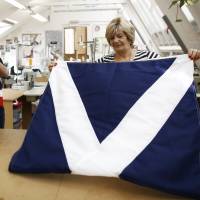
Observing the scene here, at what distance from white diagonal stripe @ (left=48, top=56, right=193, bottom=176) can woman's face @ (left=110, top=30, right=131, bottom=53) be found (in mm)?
483

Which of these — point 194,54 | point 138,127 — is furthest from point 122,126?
point 194,54

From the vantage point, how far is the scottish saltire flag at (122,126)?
156cm

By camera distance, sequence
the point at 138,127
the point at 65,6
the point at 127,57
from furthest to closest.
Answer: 1. the point at 65,6
2. the point at 127,57
3. the point at 138,127

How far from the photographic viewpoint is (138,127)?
1733mm

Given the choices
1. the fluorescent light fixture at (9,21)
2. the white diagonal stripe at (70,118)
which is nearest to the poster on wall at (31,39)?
the fluorescent light fixture at (9,21)

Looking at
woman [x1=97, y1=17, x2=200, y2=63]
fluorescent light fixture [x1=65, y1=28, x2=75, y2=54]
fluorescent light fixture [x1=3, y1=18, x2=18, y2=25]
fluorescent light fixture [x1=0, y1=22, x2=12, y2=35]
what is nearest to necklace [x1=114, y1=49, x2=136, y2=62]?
woman [x1=97, y1=17, x2=200, y2=63]

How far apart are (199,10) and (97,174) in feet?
14.0

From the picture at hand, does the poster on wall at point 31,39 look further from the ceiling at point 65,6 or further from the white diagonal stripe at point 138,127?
the white diagonal stripe at point 138,127

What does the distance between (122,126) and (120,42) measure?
715mm

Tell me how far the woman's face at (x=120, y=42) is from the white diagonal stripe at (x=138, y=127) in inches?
19.0

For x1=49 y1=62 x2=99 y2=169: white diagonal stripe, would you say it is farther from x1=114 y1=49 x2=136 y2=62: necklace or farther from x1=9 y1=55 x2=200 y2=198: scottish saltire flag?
x1=114 y1=49 x2=136 y2=62: necklace

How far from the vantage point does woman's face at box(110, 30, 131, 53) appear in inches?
87.9

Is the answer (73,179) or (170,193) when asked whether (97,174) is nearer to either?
(73,179)

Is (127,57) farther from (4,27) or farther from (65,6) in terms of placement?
(65,6)
